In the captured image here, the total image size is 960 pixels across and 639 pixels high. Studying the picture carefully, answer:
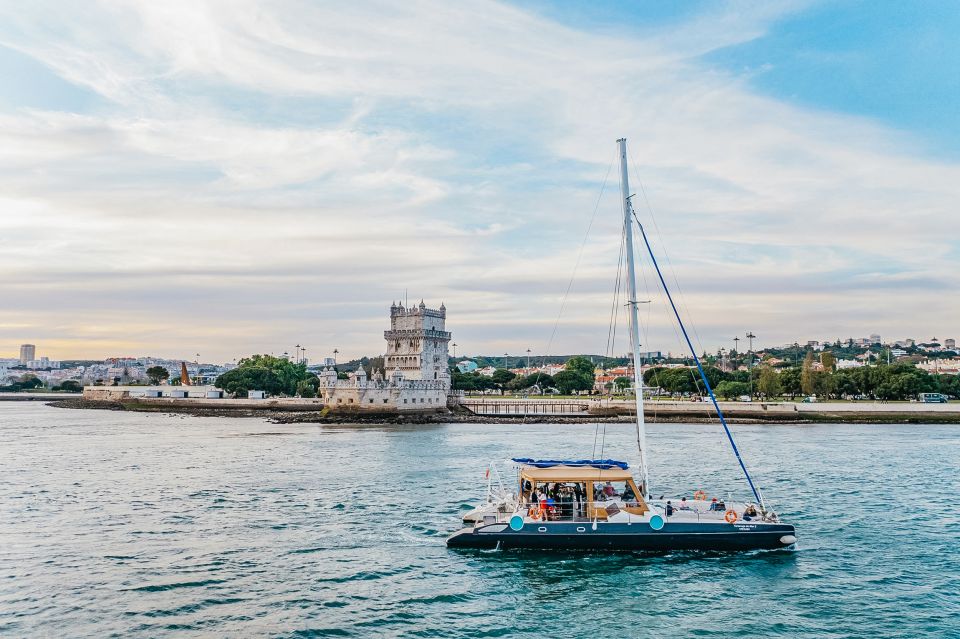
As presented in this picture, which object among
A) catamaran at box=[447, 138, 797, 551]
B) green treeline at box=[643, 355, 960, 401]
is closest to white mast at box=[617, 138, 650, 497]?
catamaran at box=[447, 138, 797, 551]

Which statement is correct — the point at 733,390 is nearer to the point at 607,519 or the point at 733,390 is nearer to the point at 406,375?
the point at 406,375

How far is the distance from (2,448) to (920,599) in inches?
2537

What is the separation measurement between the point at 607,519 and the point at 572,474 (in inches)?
77.3

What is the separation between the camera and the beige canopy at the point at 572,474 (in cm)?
2594

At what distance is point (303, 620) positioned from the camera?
19.3 meters

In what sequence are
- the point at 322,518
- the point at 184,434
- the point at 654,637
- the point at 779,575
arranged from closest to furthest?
the point at 654,637 < the point at 779,575 < the point at 322,518 < the point at 184,434

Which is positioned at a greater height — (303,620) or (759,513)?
(759,513)

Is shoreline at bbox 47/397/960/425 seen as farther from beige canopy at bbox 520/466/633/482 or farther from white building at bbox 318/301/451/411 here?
beige canopy at bbox 520/466/633/482

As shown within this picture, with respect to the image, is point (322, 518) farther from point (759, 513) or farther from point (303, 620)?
point (759, 513)

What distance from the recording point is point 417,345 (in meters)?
118

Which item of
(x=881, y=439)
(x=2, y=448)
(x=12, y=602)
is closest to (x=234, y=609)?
(x=12, y=602)

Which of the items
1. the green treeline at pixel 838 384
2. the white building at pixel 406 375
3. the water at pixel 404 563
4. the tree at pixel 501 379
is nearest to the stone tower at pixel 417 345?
the white building at pixel 406 375

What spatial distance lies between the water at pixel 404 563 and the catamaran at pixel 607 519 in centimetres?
63

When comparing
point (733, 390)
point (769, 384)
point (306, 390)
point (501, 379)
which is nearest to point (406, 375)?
point (306, 390)
